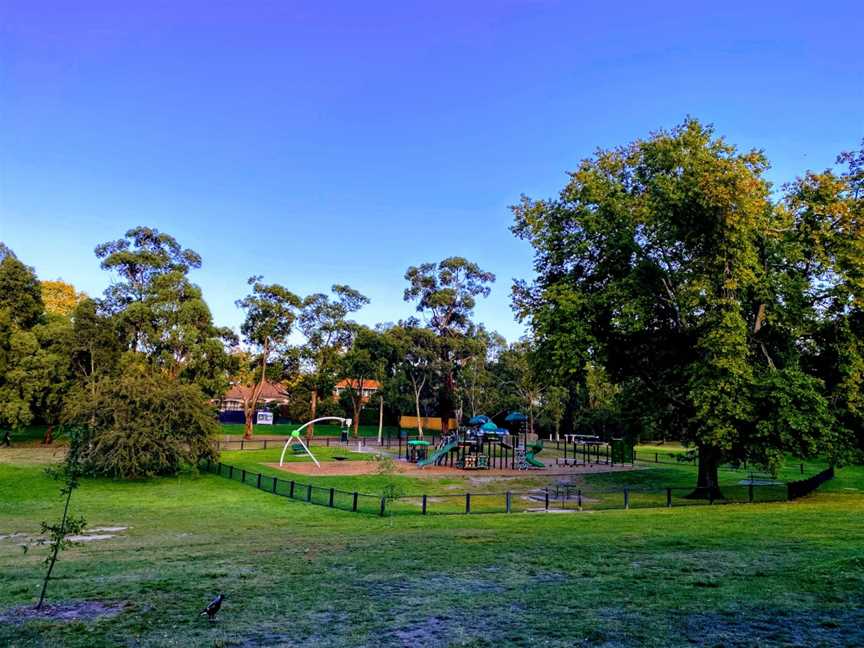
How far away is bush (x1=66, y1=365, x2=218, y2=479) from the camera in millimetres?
29812

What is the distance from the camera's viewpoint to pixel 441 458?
4384 cm

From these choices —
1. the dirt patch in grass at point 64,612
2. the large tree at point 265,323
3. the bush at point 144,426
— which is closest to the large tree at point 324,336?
the large tree at point 265,323

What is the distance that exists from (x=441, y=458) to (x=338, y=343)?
86.0 ft

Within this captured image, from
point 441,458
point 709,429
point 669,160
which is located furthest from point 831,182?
point 441,458

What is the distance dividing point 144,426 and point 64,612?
25.1 metres

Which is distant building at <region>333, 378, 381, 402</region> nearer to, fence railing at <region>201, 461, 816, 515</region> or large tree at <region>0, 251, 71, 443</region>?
large tree at <region>0, 251, 71, 443</region>

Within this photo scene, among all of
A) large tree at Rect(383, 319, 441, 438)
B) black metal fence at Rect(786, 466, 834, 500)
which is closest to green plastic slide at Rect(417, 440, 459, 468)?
large tree at Rect(383, 319, 441, 438)

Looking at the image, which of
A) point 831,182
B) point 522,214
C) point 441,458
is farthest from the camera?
point 441,458

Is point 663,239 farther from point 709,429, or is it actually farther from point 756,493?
point 756,493

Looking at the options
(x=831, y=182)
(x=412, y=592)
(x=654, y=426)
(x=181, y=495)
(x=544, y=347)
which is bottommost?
(x=181, y=495)

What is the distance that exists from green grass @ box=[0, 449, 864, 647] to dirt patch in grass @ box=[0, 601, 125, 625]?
0.73 ft

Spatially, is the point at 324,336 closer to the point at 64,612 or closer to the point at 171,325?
the point at 171,325

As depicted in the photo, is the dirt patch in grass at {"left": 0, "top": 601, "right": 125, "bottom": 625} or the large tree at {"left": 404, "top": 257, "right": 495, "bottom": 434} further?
the large tree at {"left": 404, "top": 257, "right": 495, "bottom": 434}

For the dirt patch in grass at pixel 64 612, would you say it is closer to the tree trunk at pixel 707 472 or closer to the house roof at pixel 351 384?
the tree trunk at pixel 707 472
